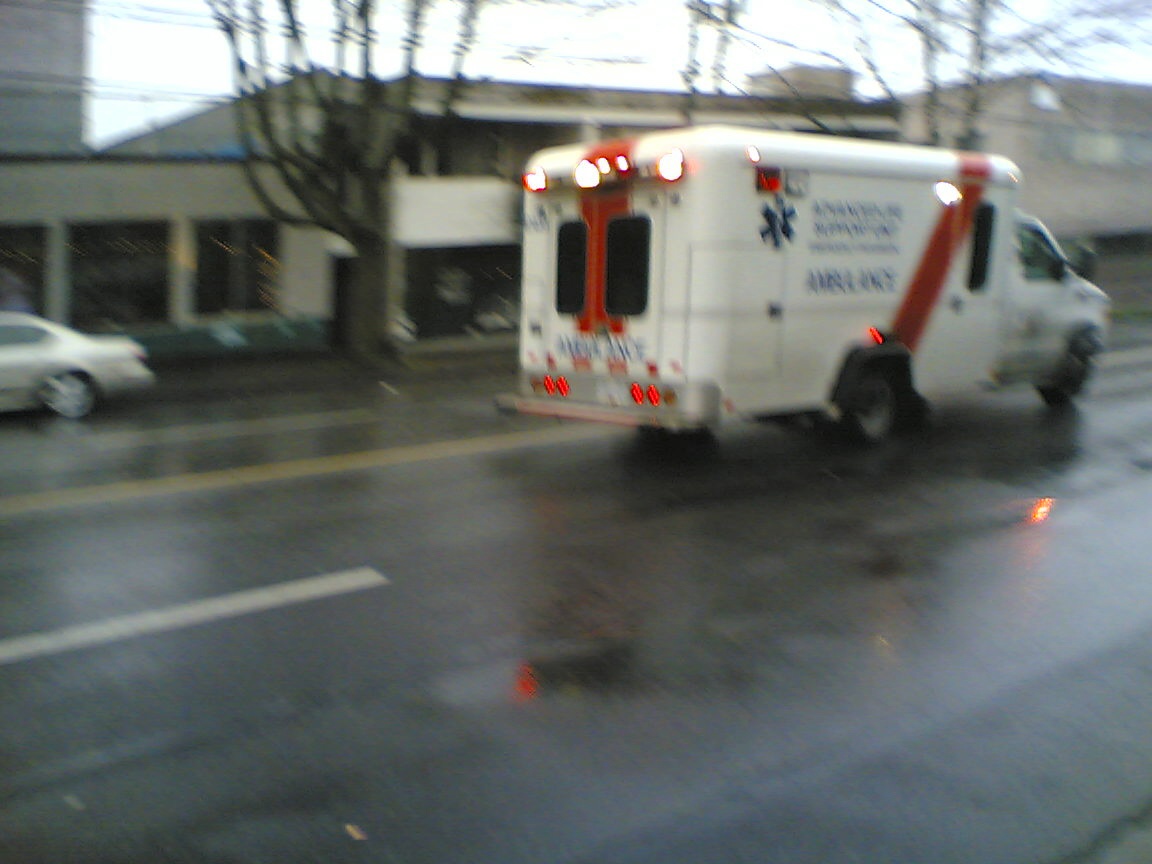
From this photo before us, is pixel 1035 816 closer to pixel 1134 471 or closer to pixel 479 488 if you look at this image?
pixel 479 488

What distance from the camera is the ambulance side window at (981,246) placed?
39.2 ft

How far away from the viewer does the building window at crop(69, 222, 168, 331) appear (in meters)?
21.1

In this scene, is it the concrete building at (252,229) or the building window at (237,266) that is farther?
the building window at (237,266)

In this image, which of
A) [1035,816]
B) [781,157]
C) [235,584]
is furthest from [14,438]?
[1035,816]

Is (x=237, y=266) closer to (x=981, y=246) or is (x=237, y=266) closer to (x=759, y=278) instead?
(x=981, y=246)

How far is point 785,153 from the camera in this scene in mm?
9914

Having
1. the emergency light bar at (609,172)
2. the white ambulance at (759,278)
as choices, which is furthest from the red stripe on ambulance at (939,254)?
the emergency light bar at (609,172)

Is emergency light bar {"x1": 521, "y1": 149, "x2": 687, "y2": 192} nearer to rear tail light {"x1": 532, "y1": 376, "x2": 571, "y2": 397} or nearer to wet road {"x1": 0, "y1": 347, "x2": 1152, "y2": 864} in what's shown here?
rear tail light {"x1": 532, "y1": 376, "x2": 571, "y2": 397}

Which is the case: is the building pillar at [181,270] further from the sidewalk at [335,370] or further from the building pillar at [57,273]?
the building pillar at [57,273]

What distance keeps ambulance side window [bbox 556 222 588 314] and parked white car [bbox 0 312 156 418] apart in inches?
262

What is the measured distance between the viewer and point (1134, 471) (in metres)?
10.4

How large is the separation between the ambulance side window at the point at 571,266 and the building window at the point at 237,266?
13493mm

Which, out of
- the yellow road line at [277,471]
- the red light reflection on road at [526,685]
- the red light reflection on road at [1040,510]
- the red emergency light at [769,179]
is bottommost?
the yellow road line at [277,471]

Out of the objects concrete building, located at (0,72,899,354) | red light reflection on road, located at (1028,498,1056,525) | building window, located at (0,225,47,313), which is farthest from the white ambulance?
building window, located at (0,225,47,313)
